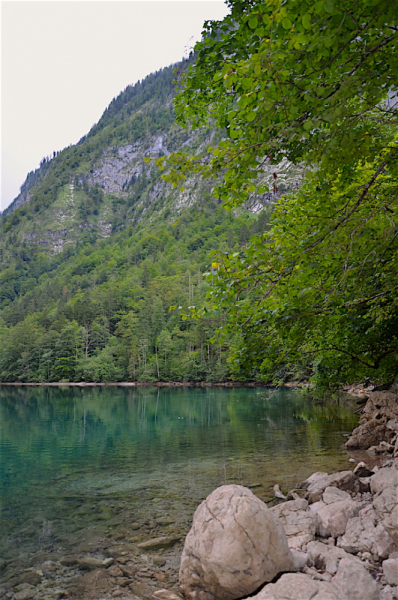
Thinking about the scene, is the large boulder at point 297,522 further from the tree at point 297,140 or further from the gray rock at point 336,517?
the tree at point 297,140

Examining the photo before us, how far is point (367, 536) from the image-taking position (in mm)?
5348

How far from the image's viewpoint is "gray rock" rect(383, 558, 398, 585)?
14.6ft

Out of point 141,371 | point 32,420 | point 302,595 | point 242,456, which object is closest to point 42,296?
point 141,371

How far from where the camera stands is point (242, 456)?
14.9 meters

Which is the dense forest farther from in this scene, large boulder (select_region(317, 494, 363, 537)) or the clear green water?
the clear green water

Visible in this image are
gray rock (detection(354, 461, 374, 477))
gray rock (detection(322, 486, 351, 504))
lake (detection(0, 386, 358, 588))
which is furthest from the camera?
gray rock (detection(354, 461, 374, 477))

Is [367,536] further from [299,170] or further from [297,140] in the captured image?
[299,170]

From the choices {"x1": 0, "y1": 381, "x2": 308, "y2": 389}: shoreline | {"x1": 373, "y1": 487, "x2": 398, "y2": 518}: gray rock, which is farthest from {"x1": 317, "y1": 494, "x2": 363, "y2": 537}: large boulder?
{"x1": 0, "y1": 381, "x2": 308, "y2": 389}: shoreline

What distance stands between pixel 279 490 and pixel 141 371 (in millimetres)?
82365

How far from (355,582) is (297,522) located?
2783 mm

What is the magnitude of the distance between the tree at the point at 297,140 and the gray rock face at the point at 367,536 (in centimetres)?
299

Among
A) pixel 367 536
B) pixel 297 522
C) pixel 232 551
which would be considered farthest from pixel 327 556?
pixel 297 522

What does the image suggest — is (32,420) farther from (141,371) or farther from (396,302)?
(141,371)

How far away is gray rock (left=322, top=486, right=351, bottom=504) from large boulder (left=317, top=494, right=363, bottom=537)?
825mm
